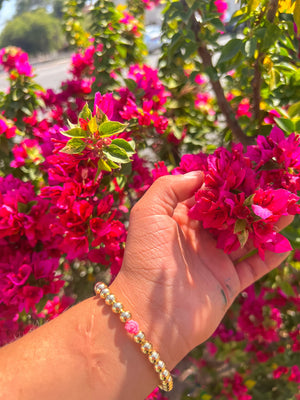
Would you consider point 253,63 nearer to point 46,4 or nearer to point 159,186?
point 159,186

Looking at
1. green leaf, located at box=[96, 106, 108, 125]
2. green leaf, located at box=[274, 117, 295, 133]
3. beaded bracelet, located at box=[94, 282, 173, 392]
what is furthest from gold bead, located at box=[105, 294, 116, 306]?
green leaf, located at box=[274, 117, 295, 133]

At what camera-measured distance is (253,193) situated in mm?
831

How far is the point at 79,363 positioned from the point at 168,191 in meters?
0.55

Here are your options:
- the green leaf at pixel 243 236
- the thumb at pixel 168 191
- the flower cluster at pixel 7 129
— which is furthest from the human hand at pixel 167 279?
the flower cluster at pixel 7 129

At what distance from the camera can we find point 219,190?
84 cm

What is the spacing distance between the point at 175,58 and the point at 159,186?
0.81 meters

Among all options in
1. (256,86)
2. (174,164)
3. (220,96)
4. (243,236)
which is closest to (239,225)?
(243,236)

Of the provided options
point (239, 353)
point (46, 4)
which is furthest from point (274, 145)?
point (46, 4)

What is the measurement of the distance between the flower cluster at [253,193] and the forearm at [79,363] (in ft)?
1.21

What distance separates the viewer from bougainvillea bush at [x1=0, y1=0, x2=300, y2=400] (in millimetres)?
858

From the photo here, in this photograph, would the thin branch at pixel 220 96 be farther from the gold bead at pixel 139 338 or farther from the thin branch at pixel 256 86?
the gold bead at pixel 139 338

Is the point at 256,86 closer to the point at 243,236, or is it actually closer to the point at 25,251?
the point at 243,236

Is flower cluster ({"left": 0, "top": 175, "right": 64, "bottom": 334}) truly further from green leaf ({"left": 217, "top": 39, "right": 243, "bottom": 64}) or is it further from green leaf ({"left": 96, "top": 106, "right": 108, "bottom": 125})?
green leaf ({"left": 217, "top": 39, "right": 243, "bottom": 64})

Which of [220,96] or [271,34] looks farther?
[220,96]
